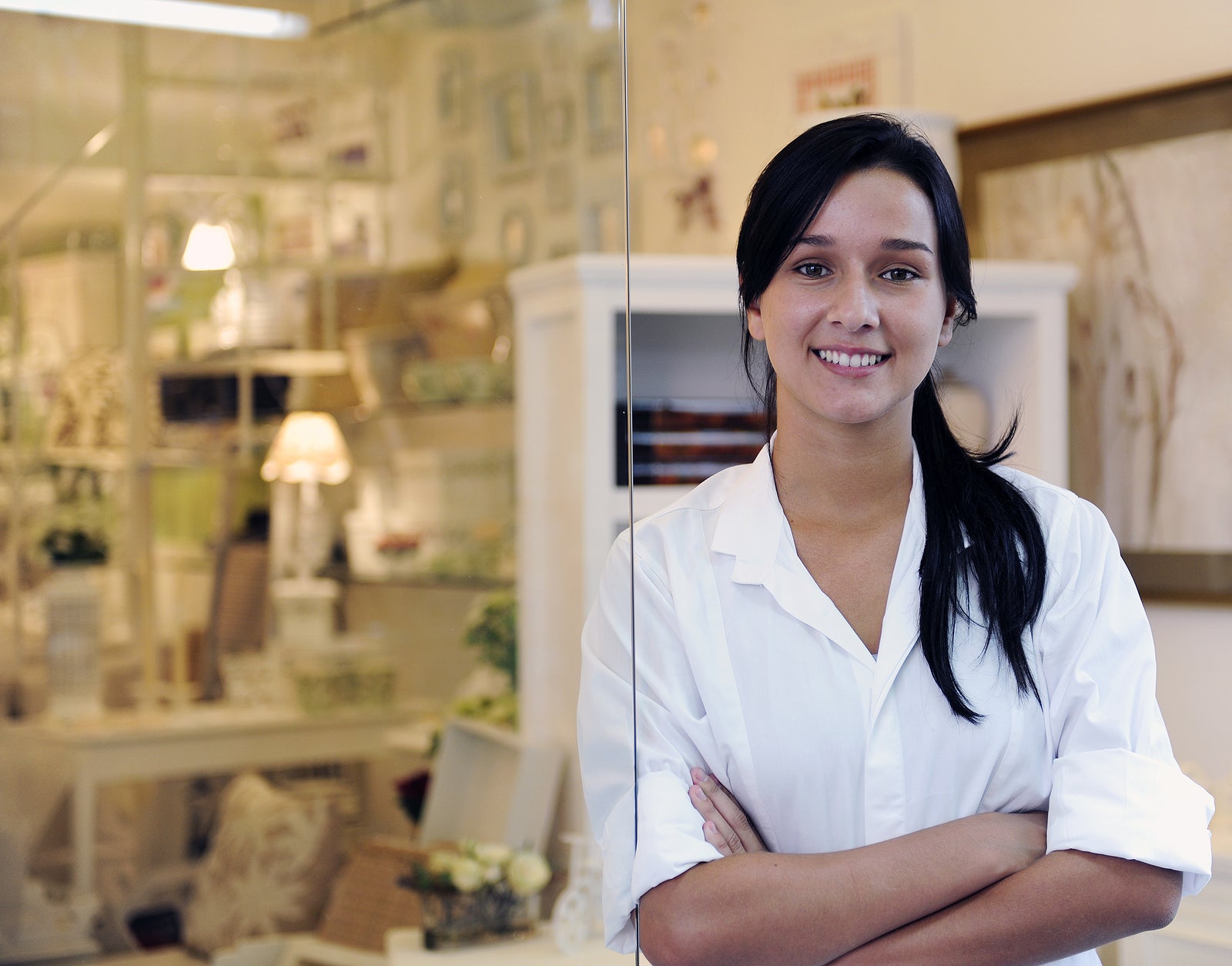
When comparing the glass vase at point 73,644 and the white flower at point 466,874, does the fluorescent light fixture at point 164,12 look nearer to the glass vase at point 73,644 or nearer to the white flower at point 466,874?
the glass vase at point 73,644

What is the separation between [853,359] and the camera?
64 cm

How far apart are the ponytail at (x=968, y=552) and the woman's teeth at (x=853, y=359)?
8cm

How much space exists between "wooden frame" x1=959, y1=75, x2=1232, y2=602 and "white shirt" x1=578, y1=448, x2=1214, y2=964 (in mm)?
442

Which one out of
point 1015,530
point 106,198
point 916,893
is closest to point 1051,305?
point 1015,530

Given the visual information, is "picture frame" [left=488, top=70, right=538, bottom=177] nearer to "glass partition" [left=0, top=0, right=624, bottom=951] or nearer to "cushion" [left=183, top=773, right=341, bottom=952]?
"glass partition" [left=0, top=0, right=624, bottom=951]

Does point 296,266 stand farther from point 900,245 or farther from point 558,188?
point 900,245

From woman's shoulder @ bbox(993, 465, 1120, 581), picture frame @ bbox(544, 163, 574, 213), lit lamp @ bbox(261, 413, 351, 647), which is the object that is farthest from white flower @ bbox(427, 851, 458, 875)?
picture frame @ bbox(544, 163, 574, 213)

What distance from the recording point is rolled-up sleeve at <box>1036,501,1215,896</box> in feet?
2.05

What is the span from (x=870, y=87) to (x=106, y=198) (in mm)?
1016

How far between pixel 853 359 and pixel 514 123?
1964 mm

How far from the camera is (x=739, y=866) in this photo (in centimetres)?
63

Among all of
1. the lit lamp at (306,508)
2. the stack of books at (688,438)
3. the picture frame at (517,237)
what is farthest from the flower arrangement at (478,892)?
the picture frame at (517,237)

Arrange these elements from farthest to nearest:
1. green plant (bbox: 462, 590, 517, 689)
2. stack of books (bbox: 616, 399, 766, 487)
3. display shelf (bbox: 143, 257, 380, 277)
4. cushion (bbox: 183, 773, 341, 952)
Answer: display shelf (bbox: 143, 257, 380, 277) < green plant (bbox: 462, 590, 517, 689) < cushion (bbox: 183, 773, 341, 952) < stack of books (bbox: 616, 399, 766, 487)

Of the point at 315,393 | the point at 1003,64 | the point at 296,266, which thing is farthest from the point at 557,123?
the point at 1003,64
